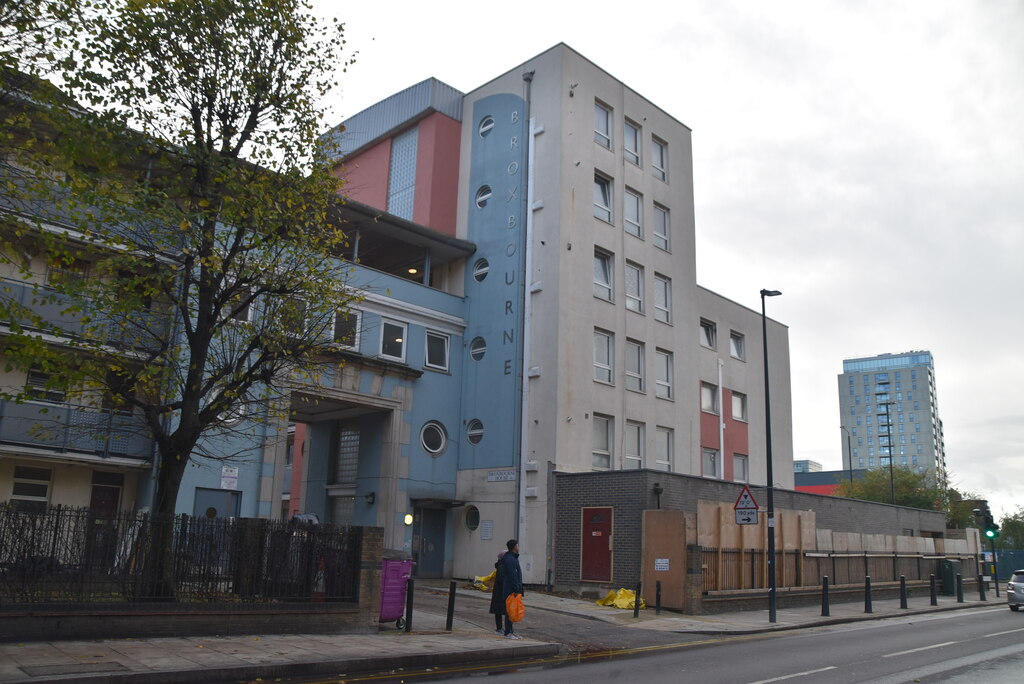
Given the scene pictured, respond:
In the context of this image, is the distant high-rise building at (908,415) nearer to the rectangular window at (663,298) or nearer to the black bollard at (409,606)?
the rectangular window at (663,298)

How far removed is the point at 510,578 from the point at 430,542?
550 inches

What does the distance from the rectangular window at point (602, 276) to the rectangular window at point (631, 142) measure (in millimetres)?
4550

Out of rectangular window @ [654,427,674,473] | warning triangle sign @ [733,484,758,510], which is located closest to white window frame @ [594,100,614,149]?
rectangular window @ [654,427,674,473]

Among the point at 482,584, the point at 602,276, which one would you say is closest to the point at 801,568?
the point at 482,584

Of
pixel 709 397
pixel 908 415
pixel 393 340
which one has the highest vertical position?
pixel 908 415

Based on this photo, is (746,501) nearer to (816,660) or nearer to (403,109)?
(816,660)

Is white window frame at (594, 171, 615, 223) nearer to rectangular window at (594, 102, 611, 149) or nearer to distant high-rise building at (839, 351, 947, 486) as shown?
rectangular window at (594, 102, 611, 149)

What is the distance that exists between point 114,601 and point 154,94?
8.14 m

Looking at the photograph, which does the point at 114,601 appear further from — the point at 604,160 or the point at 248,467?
the point at 604,160

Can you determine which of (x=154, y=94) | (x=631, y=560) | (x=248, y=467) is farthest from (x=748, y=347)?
(x=154, y=94)

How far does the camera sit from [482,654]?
13258 mm

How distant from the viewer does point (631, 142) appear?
33.0 meters

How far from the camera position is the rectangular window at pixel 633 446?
29.6m

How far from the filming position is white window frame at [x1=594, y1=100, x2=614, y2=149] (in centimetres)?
3128
